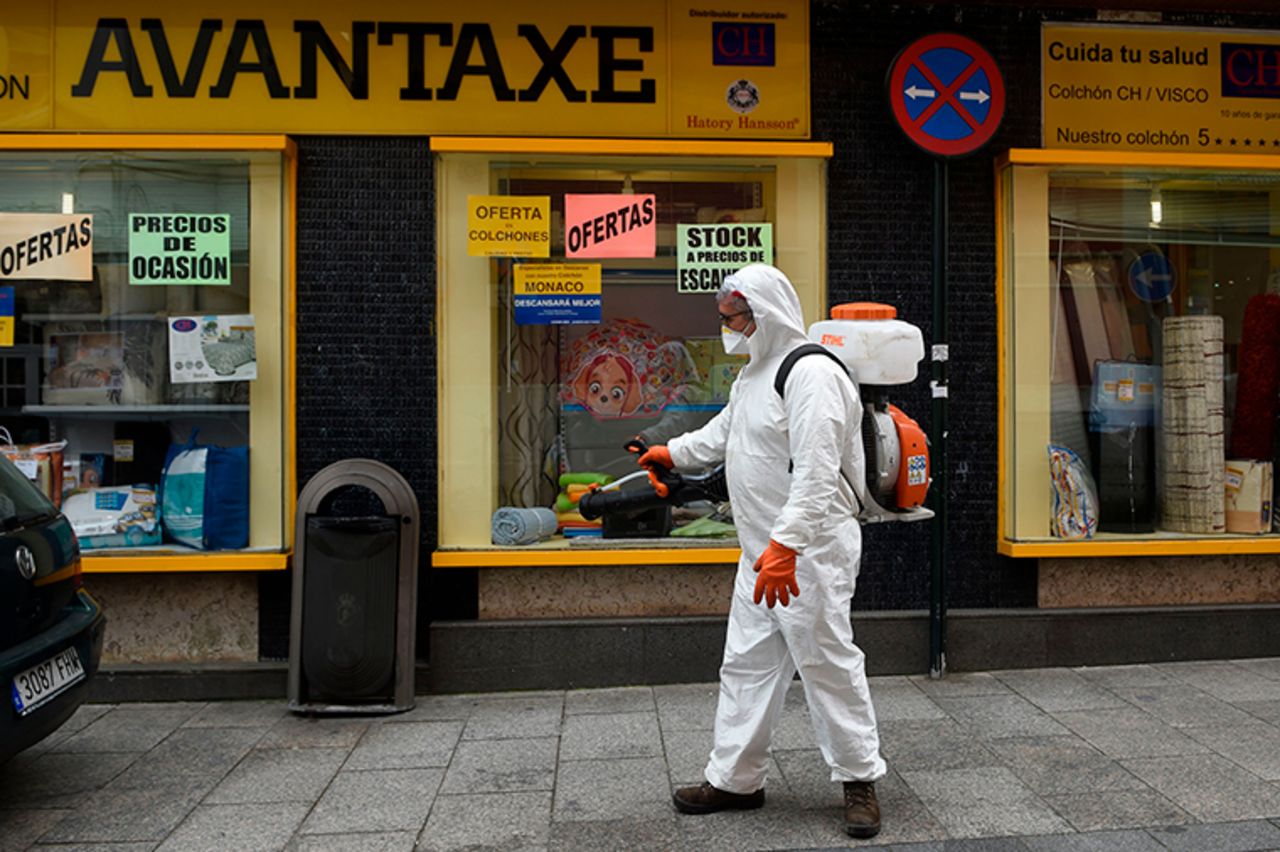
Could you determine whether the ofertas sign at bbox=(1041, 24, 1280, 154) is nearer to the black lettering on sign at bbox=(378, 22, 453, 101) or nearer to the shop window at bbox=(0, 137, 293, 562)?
the black lettering on sign at bbox=(378, 22, 453, 101)

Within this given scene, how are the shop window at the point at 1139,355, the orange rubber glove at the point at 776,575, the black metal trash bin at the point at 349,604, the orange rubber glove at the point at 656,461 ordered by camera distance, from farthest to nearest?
A: the shop window at the point at 1139,355 → the black metal trash bin at the point at 349,604 → the orange rubber glove at the point at 656,461 → the orange rubber glove at the point at 776,575

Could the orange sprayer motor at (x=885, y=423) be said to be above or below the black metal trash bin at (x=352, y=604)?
above

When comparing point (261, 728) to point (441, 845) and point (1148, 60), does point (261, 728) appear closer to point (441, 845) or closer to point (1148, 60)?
point (441, 845)

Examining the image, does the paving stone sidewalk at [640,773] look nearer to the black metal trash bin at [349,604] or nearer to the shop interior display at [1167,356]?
the black metal trash bin at [349,604]

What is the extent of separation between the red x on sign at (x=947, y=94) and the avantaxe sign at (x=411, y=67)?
55 centimetres

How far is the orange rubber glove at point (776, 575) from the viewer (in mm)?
3807

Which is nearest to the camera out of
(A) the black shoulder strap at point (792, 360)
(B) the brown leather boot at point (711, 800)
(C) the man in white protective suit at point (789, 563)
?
(C) the man in white protective suit at point (789, 563)

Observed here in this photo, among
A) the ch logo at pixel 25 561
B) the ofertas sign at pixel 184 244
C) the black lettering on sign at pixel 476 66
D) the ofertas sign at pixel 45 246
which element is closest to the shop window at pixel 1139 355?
the black lettering on sign at pixel 476 66

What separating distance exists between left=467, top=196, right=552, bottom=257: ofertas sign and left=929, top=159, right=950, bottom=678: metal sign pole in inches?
84.1

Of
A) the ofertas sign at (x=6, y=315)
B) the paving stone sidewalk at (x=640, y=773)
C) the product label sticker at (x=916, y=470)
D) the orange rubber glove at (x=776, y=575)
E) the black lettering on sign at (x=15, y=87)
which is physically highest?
the black lettering on sign at (x=15, y=87)

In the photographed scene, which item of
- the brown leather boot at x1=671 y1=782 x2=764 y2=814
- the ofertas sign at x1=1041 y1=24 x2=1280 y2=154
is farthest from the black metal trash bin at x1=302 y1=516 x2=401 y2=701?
the ofertas sign at x1=1041 y1=24 x2=1280 y2=154

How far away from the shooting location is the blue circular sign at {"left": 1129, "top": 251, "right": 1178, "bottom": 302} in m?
6.71

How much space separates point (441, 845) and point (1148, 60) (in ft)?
18.4

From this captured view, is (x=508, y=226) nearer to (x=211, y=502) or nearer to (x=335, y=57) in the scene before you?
(x=335, y=57)
